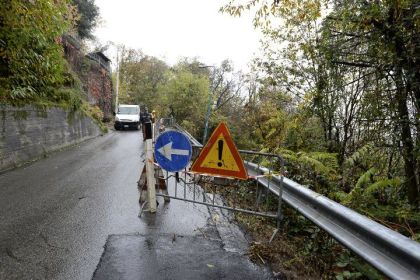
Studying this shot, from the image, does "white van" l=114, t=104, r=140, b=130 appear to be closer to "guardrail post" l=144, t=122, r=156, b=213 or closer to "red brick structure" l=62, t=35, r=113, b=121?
"red brick structure" l=62, t=35, r=113, b=121

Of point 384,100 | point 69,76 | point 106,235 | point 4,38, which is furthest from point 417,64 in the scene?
point 69,76

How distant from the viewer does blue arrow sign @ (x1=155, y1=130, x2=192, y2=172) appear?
593 cm

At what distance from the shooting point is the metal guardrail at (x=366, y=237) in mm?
2648

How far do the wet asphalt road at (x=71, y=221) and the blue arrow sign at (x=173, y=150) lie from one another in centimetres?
89

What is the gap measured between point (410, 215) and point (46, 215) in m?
5.73

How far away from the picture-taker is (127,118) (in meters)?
33.0

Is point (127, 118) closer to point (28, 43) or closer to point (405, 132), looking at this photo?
point (28, 43)

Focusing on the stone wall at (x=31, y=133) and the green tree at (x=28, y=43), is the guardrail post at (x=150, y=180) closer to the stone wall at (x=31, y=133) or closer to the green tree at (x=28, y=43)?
the green tree at (x=28, y=43)

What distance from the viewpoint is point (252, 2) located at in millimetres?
6246

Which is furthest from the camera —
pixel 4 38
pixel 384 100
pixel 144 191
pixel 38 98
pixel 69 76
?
pixel 69 76

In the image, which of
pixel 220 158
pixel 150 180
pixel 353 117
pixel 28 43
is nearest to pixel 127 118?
pixel 28 43

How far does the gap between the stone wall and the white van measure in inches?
592

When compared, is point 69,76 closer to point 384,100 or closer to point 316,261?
point 384,100

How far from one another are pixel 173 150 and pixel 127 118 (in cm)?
2799
